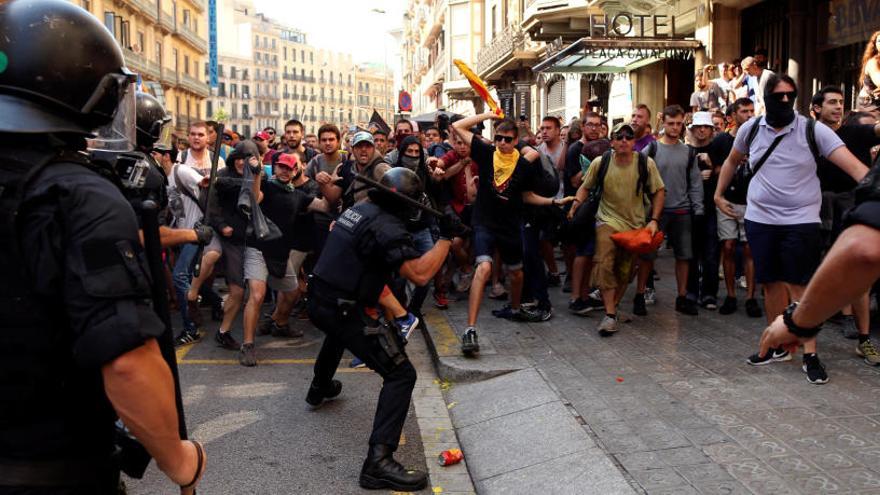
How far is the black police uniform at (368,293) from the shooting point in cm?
445

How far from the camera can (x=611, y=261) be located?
A: 7352 mm

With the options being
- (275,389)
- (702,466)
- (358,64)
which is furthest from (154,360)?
(358,64)

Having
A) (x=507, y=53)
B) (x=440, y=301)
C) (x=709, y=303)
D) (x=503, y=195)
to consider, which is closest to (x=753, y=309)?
(x=709, y=303)

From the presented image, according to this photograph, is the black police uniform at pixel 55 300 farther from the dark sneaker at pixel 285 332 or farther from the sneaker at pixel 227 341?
the dark sneaker at pixel 285 332

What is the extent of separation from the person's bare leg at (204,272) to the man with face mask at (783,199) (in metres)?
4.64

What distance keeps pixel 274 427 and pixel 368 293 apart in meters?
1.27

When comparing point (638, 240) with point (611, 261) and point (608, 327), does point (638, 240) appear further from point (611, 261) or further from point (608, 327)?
point (608, 327)

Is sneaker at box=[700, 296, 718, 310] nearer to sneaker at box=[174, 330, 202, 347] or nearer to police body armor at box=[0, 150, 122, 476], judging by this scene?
sneaker at box=[174, 330, 202, 347]

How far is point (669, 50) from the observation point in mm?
→ 15023

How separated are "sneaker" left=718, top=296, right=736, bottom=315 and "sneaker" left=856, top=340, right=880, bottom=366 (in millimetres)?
1836

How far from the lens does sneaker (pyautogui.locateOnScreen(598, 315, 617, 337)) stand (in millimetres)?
7012

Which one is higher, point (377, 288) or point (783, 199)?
point (783, 199)

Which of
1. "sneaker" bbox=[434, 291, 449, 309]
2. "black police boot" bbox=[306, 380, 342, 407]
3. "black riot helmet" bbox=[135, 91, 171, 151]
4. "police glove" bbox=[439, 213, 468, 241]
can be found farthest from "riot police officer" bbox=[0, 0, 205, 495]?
Answer: "sneaker" bbox=[434, 291, 449, 309]

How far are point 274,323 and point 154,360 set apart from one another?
6251 mm
